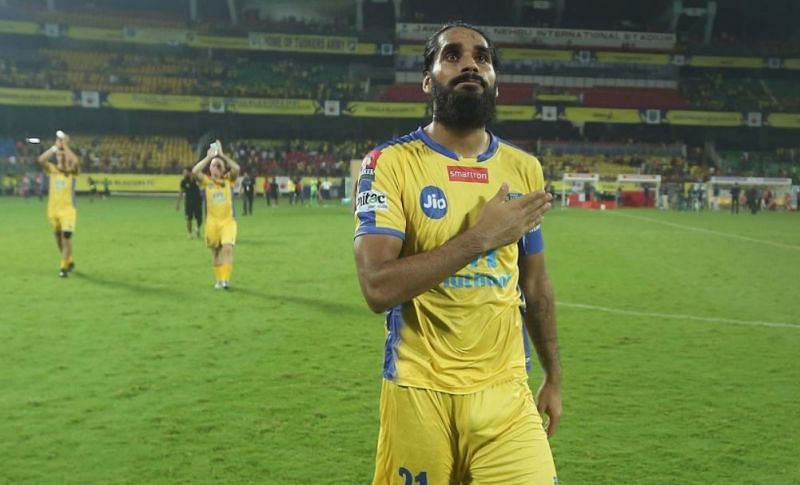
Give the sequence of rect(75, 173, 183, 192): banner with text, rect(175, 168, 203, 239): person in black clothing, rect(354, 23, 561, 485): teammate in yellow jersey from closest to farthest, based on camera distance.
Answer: rect(354, 23, 561, 485): teammate in yellow jersey → rect(175, 168, 203, 239): person in black clothing → rect(75, 173, 183, 192): banner with text

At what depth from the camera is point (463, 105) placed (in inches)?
110

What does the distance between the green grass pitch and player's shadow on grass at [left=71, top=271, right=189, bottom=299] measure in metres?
0.06

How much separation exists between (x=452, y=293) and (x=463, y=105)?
0.63 meters

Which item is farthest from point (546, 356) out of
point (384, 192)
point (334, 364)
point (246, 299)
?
point (246, 299)

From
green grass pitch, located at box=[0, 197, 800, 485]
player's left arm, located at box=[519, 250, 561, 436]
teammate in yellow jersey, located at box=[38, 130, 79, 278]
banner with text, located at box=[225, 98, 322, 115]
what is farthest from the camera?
banner with text, located at box=[225, 98, 322, 115]

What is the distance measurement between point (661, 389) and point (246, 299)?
6.64 m

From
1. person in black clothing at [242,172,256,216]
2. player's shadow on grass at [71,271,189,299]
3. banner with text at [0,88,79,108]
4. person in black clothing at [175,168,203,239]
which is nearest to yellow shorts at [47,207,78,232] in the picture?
player's shadow on grass at [71,271,189,299]

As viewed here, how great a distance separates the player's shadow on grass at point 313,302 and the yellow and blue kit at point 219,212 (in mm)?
848

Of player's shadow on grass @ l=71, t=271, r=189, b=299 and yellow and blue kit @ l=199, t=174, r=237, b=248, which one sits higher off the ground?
yellow and blue kit @ l=199, t=174, r=237, b=248

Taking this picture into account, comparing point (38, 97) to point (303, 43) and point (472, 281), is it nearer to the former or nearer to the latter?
point (303, 43)

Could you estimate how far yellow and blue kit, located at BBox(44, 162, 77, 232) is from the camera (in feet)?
46.8

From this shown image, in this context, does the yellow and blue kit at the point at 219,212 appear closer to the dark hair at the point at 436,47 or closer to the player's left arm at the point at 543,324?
the player's left arm at the point at 543,324

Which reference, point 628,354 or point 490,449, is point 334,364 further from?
point 490,449

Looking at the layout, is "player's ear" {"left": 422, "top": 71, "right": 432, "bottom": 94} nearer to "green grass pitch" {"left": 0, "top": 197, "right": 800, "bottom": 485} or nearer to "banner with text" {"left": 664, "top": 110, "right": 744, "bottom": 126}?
"green grass pitch" {"left": 0, "top": 197, "right": 800, "bottom": 485}
